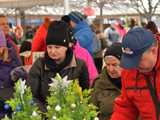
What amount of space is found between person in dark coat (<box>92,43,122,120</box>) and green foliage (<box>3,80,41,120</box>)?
118cm

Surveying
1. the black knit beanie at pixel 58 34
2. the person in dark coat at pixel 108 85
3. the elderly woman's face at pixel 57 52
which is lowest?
the person in dark coat at pixel 108 85

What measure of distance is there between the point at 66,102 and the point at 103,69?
138cm

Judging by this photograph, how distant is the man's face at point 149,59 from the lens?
10.4 feet

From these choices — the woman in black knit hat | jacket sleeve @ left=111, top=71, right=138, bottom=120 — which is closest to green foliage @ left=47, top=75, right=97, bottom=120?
jacket sleeve @ left=111, top=71, right=138, bottom=120

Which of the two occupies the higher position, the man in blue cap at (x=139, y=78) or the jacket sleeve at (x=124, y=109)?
the man in blue cap at (x=139, y=78)

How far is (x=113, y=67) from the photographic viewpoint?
15.1ft

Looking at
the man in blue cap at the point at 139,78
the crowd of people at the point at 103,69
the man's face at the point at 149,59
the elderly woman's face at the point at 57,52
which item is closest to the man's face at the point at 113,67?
the crowd of people at the point at 103,69

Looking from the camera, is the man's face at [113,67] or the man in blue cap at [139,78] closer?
the man in blue cap at [139,78]

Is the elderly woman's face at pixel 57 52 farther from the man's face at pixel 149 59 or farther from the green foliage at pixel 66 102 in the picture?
the man's face at pixel 149 59

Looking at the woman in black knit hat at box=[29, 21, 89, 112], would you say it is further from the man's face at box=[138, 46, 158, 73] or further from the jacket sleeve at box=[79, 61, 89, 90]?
the man's face at box=[138, 46, 158, 73]

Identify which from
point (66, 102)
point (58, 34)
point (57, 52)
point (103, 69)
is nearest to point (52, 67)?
point (57, 52)

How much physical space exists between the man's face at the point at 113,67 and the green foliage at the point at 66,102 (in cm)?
113

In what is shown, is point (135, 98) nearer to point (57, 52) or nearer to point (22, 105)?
point (22, 105)

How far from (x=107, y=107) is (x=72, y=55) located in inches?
22.1
